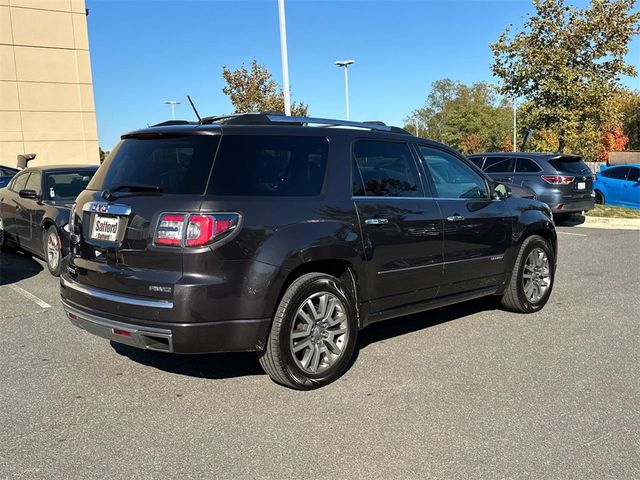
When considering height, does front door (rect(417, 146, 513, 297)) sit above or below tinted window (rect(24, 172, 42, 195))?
below

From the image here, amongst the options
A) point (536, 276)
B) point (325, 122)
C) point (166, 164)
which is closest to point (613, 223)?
point (536, 276)

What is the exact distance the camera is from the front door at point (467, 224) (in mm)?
5113

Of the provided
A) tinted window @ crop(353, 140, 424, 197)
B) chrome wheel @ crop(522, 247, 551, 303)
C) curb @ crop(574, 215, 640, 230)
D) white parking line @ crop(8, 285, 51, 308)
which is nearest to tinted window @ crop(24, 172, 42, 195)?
white parking line @ crop(8, 285, 51, 308)

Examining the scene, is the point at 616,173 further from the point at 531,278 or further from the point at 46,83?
the point at 46,83

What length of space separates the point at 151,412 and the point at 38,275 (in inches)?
213

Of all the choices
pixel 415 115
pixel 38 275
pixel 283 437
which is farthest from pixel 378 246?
pixel 415 115

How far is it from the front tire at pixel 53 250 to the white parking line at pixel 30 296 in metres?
0.55

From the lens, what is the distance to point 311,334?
4125 millimetres

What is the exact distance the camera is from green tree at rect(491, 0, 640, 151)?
670 inches

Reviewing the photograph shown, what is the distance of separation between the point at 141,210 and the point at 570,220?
44.6ft

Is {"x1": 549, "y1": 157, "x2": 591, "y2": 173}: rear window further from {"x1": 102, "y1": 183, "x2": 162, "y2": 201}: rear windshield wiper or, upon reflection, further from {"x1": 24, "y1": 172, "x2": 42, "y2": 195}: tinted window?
{"x1": 102, "y1": 183, "x2": 162, "y2": 201}: rear windshield wiper

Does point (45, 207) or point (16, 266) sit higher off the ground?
point (45, 207)

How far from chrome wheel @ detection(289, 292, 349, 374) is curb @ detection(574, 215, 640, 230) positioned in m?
11.4

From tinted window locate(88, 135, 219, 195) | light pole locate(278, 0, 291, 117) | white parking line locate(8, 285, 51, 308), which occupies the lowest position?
white parking line locate(8, 285, 51, 308)
